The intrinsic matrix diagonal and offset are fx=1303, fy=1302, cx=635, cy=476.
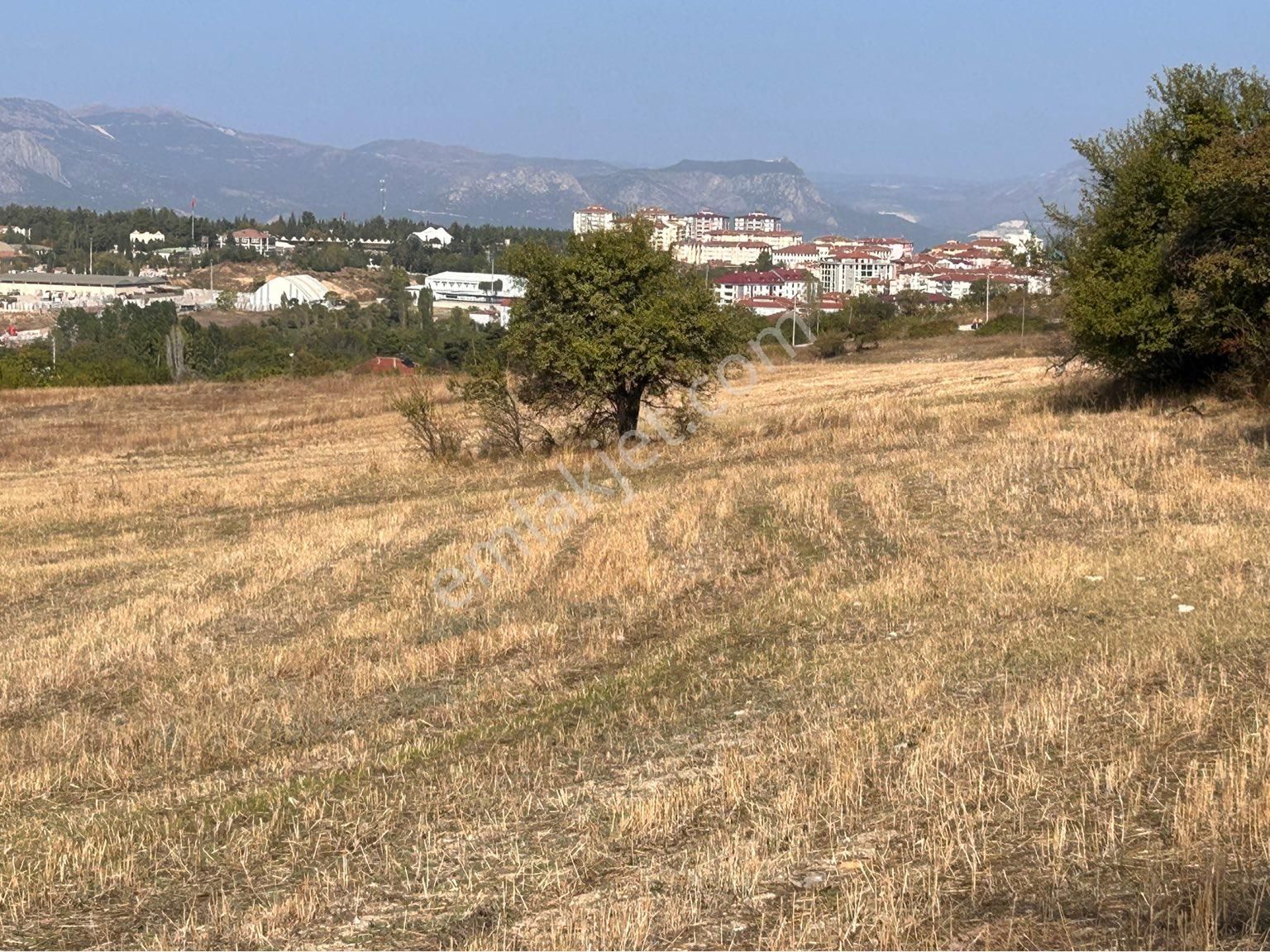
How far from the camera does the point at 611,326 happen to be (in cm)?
2855

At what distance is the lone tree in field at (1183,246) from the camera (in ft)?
81.4

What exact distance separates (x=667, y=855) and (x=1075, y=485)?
12.7m

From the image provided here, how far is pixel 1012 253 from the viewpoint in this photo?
3531 centimetres

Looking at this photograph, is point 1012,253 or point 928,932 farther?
point 1012,253

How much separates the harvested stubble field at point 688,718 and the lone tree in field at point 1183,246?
3633 mm

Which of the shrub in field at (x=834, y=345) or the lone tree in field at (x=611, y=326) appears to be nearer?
the lone tree in field at (x=611, y=326)

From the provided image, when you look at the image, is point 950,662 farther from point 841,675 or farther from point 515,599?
point 515,599

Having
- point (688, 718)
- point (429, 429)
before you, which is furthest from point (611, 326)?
point (688, 718)

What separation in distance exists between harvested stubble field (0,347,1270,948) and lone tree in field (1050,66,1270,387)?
11.9ft

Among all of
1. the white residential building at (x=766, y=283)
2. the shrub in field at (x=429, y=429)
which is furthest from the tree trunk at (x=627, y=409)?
the white residential building at (x=766, y=283)

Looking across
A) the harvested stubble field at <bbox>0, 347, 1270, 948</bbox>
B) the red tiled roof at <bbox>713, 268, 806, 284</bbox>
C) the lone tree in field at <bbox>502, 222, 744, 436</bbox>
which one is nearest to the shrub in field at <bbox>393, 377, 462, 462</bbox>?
the lone tree in field at <bbox>502, 222, 744, 436</bbox>

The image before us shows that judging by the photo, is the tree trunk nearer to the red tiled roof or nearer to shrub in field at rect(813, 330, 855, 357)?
shrub in field at rect(813, 330, 855, 357)

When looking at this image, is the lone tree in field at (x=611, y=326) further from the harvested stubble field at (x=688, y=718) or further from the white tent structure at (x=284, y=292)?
the white tent structure at (x=284, y=292)

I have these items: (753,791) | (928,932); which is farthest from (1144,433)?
(928,932)
